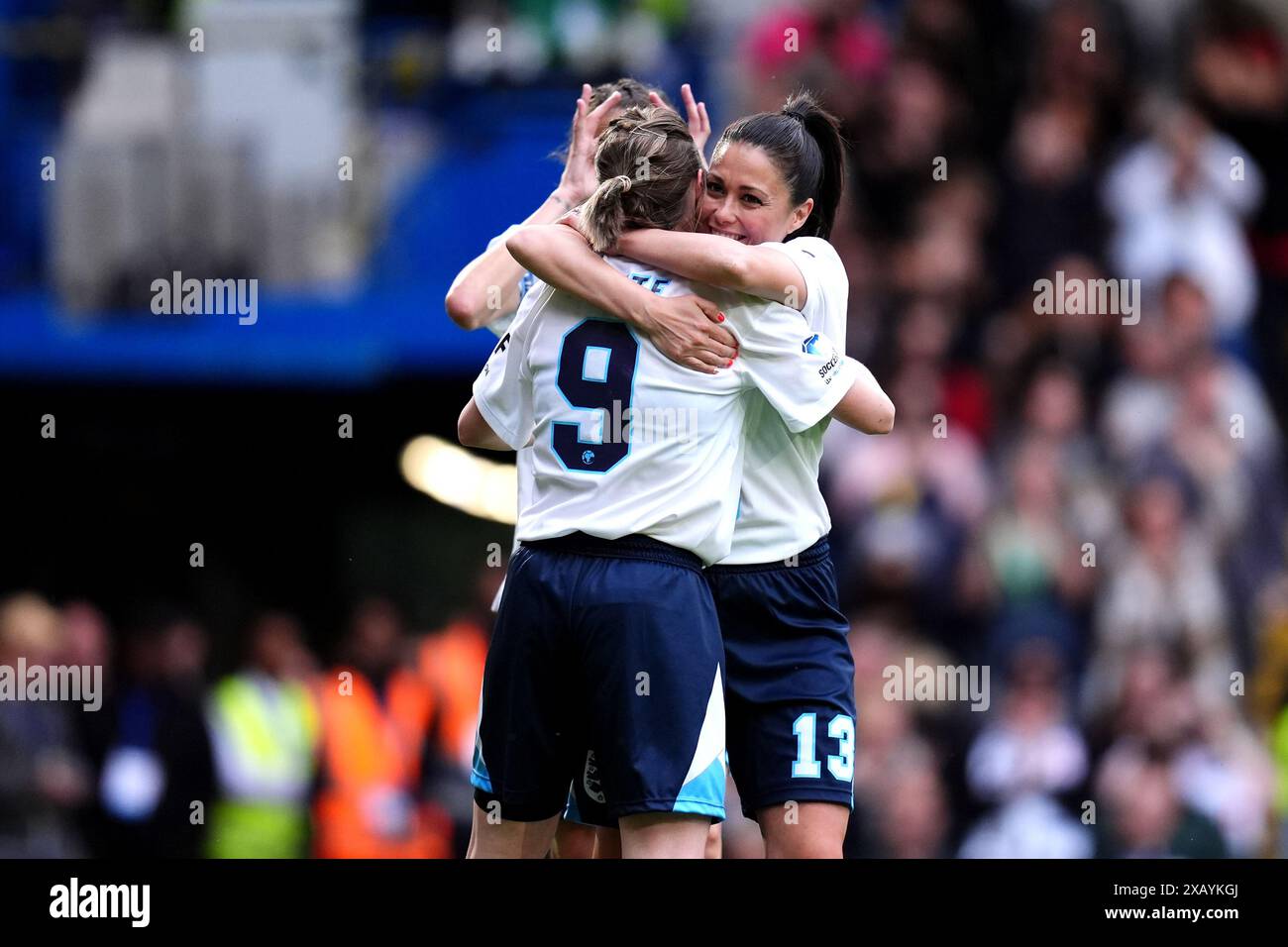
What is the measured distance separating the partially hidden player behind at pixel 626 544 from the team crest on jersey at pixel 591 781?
0.78ft

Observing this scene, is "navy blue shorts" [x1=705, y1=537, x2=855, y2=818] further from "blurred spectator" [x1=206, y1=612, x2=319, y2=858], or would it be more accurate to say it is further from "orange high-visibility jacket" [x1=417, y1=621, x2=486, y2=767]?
"blurred spectator" [x1=206, y1=612, x2=319, y2=858]

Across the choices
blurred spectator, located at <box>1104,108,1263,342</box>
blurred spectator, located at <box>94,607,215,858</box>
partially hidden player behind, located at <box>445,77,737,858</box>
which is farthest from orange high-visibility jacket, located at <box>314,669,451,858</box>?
partially hidden player behind, located at <box>445,77,737,858</box>

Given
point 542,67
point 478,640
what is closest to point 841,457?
point 478,640

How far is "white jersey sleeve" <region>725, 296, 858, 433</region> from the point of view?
4098mm

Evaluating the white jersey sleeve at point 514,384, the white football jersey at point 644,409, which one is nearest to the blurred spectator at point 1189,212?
the white football jersey at point 644,409

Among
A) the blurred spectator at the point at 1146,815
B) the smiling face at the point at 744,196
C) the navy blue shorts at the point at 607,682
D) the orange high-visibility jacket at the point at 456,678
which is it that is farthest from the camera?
the orange high-visibility jacket at the point at 456,678

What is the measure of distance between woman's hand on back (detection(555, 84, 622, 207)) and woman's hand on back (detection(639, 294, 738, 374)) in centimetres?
58

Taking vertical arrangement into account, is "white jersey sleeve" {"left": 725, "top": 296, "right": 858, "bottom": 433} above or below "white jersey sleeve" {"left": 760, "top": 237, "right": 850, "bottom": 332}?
below

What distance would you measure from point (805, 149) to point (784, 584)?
996 millimetres

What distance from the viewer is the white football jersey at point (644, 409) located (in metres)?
3.96

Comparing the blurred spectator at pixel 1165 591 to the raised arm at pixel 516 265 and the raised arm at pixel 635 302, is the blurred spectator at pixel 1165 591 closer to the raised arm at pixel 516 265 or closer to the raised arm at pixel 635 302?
the raised arm at pixel 516 265

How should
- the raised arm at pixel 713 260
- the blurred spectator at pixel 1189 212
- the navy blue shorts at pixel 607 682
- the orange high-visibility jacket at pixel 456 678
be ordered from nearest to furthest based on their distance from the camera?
the navy blue shorts at pixel 607 682
the raised arm at pixel 713 260
the orange high-visibility jacket at pixel 456 678
the blurred spectator at pixel 1189 212

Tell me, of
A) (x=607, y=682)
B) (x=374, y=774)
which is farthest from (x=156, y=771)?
(x=607, y=682)
